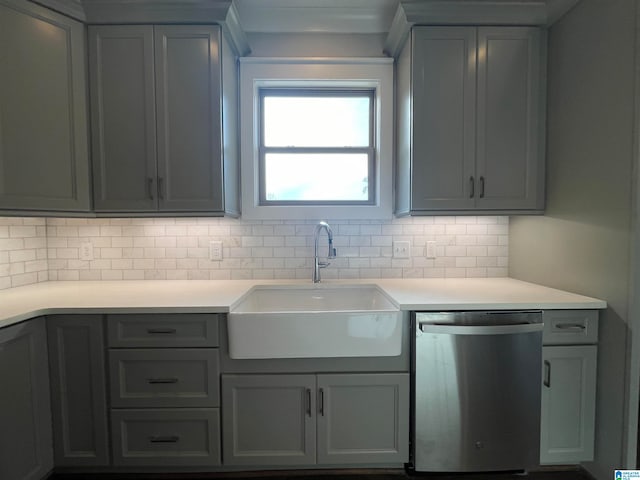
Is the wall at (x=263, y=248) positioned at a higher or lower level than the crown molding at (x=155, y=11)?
lower

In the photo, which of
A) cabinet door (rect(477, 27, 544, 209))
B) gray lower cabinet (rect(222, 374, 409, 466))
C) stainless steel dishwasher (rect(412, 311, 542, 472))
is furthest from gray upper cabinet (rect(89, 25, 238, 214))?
cabinet door (rect(477, 27, 544, 209))

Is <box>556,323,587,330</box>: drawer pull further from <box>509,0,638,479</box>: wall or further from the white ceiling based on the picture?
the white ceiling

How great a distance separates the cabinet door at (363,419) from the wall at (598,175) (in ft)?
3.15

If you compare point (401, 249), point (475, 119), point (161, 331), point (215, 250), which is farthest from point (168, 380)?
point (475, 119)

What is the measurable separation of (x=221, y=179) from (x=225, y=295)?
651 mm

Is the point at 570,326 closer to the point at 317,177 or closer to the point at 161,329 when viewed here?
the point at 317,177

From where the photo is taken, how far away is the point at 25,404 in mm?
1479

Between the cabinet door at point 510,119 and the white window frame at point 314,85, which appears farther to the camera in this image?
the white window frame at point 314,85

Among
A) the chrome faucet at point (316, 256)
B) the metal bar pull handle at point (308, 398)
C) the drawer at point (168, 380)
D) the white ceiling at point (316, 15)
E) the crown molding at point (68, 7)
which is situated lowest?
the metal bar pull handle at point (308, 398)

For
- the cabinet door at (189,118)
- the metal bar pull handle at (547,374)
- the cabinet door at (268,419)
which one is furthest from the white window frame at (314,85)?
the metal bar pull handle at (547,374)

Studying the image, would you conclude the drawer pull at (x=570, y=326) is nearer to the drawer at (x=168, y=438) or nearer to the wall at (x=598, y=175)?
the wall at (x=598, y=175)

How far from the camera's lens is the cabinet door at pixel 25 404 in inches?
54.9

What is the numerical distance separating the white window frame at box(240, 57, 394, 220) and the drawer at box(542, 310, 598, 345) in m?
1.06

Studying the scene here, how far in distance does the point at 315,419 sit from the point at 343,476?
0.39 metres
